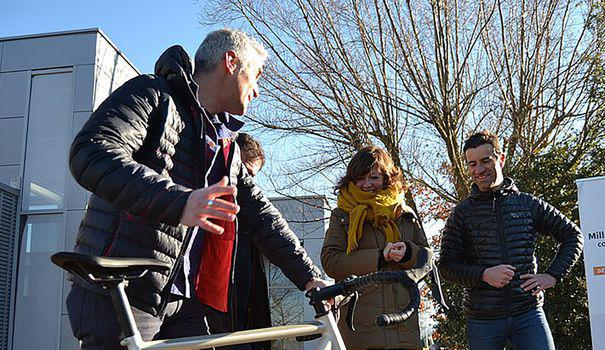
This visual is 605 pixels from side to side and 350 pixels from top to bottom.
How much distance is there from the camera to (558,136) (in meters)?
10.5

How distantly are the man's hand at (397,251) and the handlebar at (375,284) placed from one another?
3.73 ft

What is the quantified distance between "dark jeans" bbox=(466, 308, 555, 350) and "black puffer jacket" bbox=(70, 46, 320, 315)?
214 cm

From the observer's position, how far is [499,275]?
393 cm

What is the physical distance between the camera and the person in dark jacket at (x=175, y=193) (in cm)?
182

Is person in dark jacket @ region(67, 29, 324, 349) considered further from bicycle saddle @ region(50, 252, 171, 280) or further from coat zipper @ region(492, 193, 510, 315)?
coat zipper @ region(492, 193, 510, 315)

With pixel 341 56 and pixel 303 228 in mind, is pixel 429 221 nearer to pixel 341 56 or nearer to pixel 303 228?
pixel 303 228

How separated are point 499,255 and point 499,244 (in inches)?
2.6

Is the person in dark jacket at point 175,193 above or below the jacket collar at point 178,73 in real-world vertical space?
below

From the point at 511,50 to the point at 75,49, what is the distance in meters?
6.88

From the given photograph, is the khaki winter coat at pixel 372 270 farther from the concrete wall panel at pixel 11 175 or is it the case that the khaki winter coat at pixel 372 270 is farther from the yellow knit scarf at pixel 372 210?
the concrete wall panel at pixel 11 175

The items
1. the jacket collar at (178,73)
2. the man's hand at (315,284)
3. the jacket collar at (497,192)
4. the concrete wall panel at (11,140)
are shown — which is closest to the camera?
the jacket collar at (178,73)

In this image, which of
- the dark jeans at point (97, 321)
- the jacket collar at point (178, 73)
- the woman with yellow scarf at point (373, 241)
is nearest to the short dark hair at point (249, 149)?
the woman with yellow scarf at point (373, 241)

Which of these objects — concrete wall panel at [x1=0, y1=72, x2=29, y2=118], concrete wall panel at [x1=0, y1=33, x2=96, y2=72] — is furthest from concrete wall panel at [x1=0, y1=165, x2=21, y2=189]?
concrete wall panel at [x1=0, y1=33, x2=96, y2=72]

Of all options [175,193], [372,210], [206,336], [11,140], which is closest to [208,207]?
[175,193]
